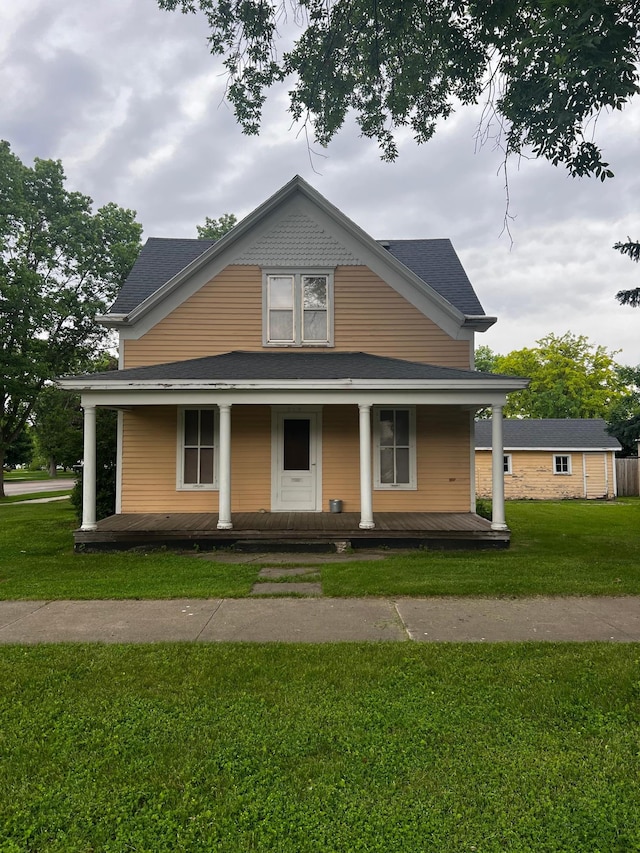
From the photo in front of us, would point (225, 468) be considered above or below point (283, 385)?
below

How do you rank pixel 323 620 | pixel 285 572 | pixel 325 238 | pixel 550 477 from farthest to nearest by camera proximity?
pixel 550 477
pixel 325 238
pixel 285 572
pixel 323 620

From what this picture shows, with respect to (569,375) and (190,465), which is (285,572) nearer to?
(190,465)

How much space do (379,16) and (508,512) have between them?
14733 mm

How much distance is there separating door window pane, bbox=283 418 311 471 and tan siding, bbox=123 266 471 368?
1.94m

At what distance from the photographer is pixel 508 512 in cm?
1686

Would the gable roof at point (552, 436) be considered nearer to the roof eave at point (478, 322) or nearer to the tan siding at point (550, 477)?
the tan siding at point (550, 477)

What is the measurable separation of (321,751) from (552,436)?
84.3ft

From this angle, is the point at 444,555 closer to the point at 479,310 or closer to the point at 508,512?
the point at 479,310

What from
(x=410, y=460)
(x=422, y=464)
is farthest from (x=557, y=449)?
(x=410, y=460)

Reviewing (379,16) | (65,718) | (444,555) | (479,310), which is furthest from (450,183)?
(65,718)

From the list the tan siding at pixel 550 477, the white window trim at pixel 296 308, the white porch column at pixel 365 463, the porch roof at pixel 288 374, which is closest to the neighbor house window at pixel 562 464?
the tan siding at pixel 550 477

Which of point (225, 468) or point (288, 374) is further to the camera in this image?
point (288, 374)

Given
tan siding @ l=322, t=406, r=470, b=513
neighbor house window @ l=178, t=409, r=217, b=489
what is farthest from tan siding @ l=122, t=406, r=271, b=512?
tan siding @ l=322, t=406, r=470, b=513

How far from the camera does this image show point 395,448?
11.0 meters
